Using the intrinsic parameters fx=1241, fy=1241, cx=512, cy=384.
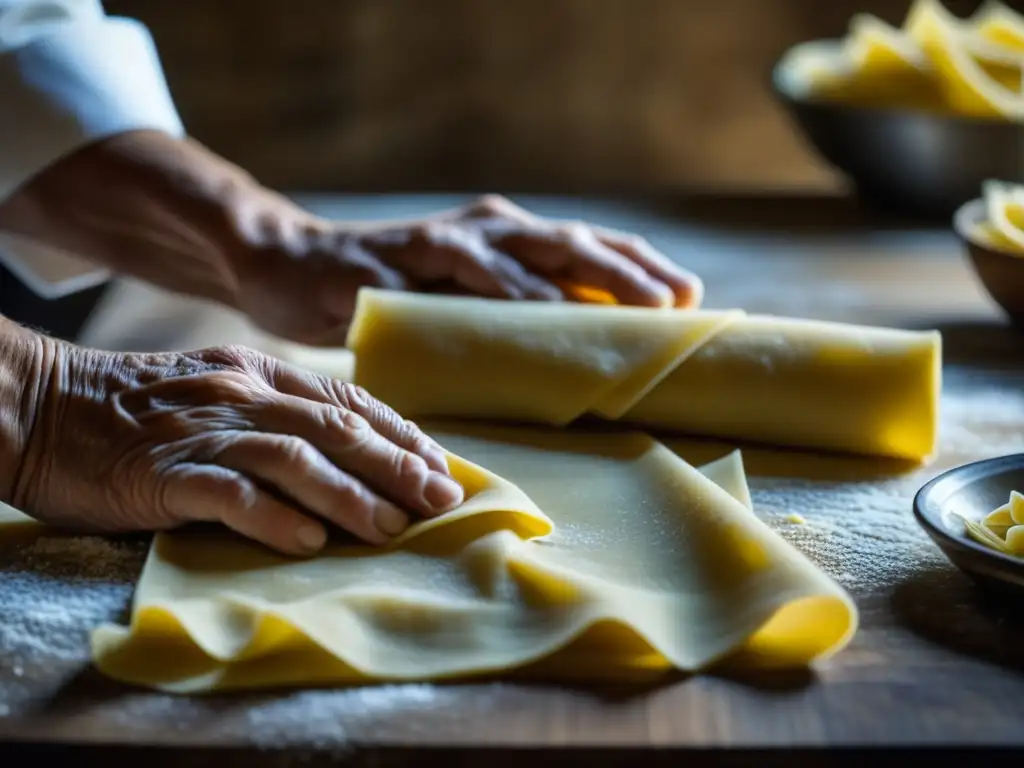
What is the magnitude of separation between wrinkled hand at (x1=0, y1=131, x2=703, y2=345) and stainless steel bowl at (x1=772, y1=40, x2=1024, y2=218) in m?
0.75

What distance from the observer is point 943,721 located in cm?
91

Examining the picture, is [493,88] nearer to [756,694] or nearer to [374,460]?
[374,460]

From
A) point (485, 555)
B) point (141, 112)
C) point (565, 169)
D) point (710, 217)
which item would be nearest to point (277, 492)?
point (485, 555)

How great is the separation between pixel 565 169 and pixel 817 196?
0.97 m

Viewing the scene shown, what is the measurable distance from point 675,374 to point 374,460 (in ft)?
1.40

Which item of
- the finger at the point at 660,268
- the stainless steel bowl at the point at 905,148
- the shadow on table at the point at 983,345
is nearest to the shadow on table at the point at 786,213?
the stainless steel bowl at the point at 905,148

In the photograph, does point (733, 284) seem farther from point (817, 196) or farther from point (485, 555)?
point (485, 555)

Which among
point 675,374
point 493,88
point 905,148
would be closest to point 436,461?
point 675,374

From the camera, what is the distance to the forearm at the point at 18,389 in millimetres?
1178

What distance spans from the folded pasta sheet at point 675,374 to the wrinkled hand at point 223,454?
0.22m

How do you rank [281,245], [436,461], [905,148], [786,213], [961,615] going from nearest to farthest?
[961,615] < [436,461] < [281,245] < [905,148] < [786,213]

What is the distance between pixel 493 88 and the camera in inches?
129

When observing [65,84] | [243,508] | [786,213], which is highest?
[65,84]

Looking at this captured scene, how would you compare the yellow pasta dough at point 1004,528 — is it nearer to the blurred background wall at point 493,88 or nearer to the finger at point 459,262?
the finger at point 459,262
